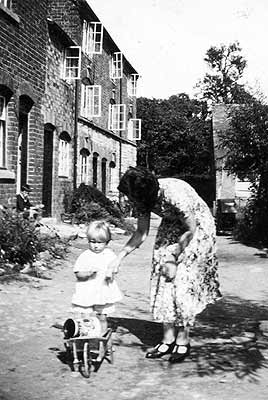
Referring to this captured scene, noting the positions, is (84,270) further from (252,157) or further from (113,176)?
(113,176)

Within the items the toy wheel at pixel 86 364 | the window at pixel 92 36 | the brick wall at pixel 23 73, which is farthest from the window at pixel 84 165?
the toy wheel at pixel 86 364

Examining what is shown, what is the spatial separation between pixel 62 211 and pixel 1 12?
8.27 meters

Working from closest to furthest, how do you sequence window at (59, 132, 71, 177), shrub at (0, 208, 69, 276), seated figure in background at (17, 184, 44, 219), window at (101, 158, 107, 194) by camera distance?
shrub at (0, 208, 69, 276) → seated figure in background at (17, 184, 44, 219) → window at (59, 132, 71, 177) → window at (101, 158, 107, 194)

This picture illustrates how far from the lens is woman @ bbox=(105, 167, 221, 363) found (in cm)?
466

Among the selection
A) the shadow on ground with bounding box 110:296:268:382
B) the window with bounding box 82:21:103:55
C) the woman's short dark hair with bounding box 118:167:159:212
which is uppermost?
the window with bounding box 82:21:103:55

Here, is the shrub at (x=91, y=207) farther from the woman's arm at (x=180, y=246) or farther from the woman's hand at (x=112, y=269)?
the woman's hand at (x=112, y=269)

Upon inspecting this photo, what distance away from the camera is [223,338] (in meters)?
5.71

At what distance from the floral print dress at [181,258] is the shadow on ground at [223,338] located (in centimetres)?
41

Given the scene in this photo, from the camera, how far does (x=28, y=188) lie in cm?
1441

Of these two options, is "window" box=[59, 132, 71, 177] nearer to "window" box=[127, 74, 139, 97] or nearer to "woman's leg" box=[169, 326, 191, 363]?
"woman's leg" box=[169, 326, 191, 363]

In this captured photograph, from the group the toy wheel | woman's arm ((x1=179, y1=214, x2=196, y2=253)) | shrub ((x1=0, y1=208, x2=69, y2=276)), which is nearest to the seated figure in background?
shrub ((x1=0, y1=208, x2=69, y2=276))

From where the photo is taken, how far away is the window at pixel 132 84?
35650 millimetres

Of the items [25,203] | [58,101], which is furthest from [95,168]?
[25,203]

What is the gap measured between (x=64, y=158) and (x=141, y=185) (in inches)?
617
